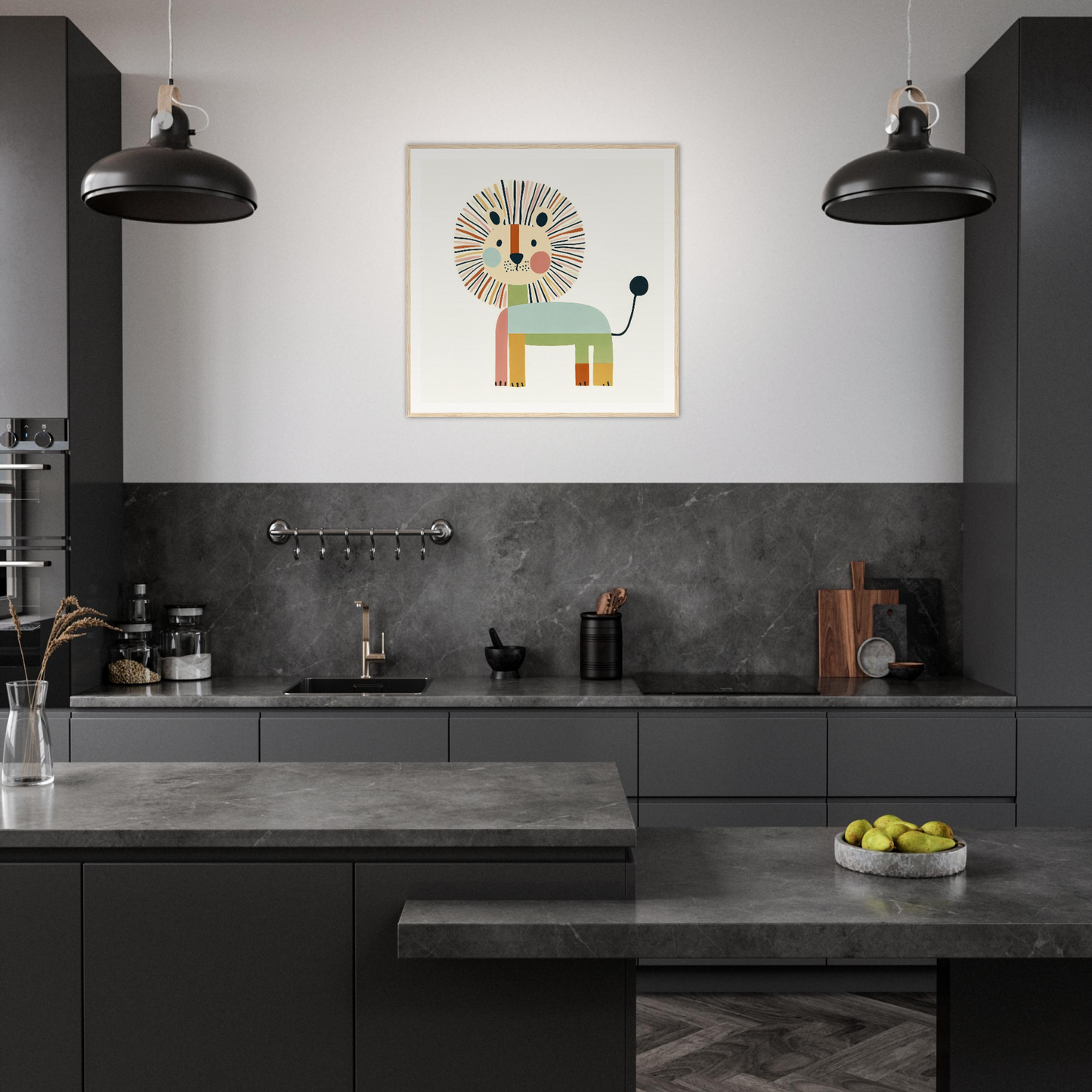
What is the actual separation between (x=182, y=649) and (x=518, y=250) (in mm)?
2074

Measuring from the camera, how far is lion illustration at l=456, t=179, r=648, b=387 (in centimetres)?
438

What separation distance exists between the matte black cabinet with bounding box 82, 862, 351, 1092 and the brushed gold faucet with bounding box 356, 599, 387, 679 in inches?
87.9

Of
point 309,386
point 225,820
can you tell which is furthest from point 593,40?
point 225,820

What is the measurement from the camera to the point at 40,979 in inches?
79.8

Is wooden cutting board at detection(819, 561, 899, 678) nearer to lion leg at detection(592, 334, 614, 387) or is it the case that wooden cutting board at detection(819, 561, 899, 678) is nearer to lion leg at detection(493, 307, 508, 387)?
lion leg at detection(592, 334, 614, 387)

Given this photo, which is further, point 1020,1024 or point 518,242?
point 518,242

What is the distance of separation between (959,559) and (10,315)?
12.3 ft

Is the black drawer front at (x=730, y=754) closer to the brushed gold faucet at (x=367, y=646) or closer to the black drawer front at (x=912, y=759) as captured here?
the black drawer front at (x=912, y=759)

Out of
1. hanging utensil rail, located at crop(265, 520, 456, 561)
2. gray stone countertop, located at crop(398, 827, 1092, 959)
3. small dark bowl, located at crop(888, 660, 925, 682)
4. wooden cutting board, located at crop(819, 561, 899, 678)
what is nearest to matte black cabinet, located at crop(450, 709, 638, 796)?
hanging utensil rail, located at crop(265, 520, 456, 561)

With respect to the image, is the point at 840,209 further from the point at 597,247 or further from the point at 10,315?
the point at 10,315

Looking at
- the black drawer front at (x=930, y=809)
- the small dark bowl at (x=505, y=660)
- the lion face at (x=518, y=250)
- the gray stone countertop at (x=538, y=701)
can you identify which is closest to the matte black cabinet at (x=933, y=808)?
the black drawer front at (x=930, y=809)

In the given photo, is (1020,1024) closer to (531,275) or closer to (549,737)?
(549,737)

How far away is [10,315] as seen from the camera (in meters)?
3.80

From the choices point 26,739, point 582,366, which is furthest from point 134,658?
point 582,366
